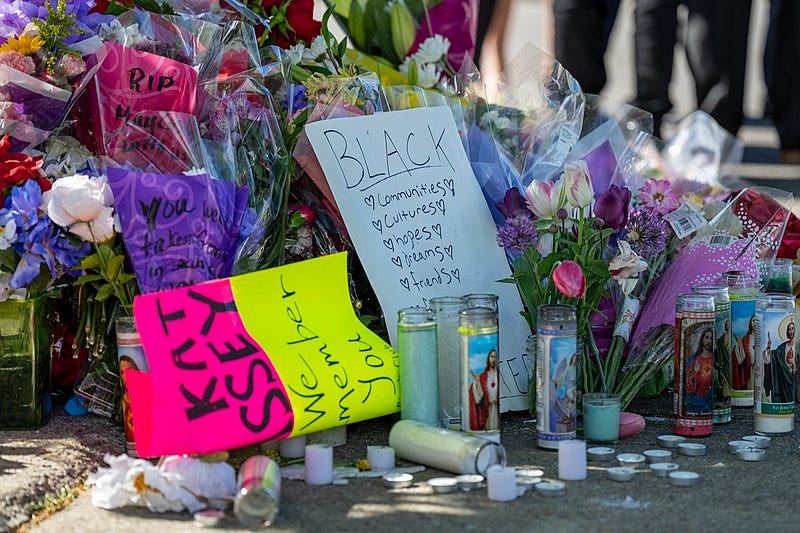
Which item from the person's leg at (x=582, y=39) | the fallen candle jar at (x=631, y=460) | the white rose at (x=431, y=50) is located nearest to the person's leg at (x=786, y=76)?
the person's leg at (x=582, y=39)

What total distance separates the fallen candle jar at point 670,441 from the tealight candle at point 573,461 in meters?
0.30

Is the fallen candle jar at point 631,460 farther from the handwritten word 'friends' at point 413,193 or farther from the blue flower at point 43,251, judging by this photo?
the blue flower at point 43,251

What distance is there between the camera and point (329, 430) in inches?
98.6

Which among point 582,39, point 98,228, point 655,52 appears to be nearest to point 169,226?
point 98,228

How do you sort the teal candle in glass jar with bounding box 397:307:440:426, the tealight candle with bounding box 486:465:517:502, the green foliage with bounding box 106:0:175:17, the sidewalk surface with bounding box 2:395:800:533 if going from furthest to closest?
the green foliage with bounding box 106:0:175:17
the teal candle in glass jar with bounding box 397:307:440:426
the tealight candle with bounding box 486:465:517:502
the sidewalk surface with bounding box 2:395:800:533

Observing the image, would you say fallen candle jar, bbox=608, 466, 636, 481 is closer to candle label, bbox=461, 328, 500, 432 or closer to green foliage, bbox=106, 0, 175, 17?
candle label, bbox=461, 328, 500, 432

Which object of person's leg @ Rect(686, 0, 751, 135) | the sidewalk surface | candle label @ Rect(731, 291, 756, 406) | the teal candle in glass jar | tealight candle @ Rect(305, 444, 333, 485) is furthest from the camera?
person's leg @ Rect(686, 0, 751, 135)

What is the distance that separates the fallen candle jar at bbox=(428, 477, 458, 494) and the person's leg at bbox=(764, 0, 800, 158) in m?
3.94

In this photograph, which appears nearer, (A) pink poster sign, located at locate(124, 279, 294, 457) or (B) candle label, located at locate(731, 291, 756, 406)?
(A) pink poster sign, located at locate(124, 279, 294, 457)

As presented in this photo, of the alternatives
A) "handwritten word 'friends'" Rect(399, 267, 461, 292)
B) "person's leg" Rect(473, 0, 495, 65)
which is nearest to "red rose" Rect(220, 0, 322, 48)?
"handwritten word 'friends'" Rect(399, 267, 461, 292)

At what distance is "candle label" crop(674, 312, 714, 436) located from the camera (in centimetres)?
254

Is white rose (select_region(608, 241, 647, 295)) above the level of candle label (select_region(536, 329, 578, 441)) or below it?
above

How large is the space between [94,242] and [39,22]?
53 cm

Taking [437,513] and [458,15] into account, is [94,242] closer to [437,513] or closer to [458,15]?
[437,513]
